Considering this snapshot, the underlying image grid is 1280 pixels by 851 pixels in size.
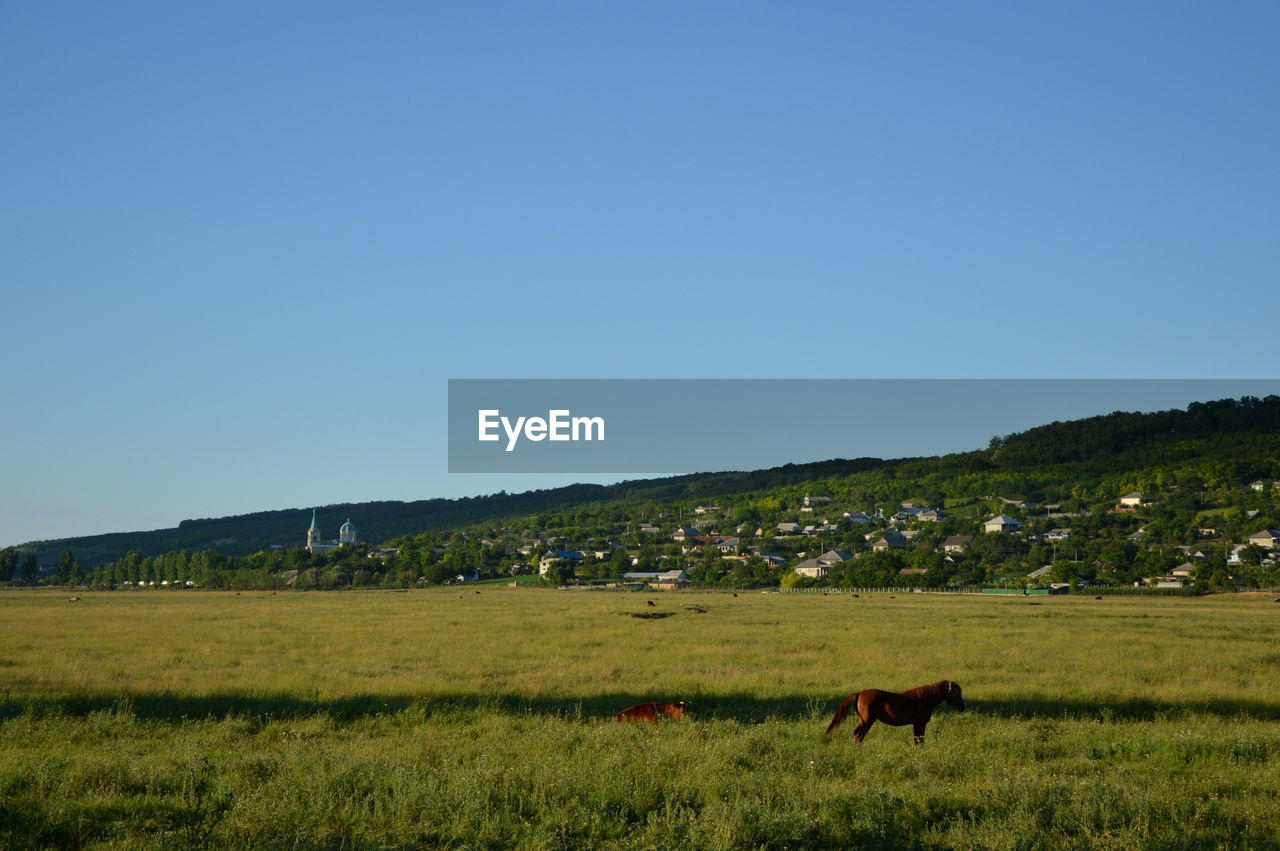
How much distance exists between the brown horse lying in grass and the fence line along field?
1.04 feet

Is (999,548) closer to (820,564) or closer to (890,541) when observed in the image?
(820,564)

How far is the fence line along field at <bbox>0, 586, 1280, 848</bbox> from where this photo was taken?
8844 mm

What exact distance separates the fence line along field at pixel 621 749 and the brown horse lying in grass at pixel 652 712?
0.32 m

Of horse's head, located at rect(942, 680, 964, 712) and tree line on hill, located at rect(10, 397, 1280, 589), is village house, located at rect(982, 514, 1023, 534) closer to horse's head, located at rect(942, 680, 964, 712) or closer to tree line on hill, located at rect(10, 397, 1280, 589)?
tree line on hill, located at rect(10, 397, 1280, 589)

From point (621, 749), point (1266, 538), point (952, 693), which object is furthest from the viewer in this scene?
point (1266, 538)

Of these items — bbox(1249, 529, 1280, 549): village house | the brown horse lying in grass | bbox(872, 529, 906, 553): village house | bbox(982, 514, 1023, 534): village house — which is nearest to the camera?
the brown horse lying in grass

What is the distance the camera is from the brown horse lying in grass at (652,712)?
49.0ft

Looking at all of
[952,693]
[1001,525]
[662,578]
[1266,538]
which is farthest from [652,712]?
[1001,525]

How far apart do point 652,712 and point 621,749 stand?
9.99 ft

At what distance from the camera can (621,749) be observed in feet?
39.5

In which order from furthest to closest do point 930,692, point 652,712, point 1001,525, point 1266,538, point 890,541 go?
Answer: point 890,541 < point 1001,525 < point 1266,538 < point 652,712 < point 930,692

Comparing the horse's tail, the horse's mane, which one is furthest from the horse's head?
the horse's tail

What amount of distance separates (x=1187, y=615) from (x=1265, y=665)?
28075 millimetres

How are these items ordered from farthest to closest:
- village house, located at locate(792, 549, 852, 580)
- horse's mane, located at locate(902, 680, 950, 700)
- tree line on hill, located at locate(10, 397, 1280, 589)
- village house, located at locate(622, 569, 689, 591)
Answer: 1. village house, located at locate(792, 549, 852, 580)
2. village house, located at locate(622, 569, 689, 591)
3. tree line on hill, located at locate(10, 397, 1280, 589)
4. horse's mane, located at locate(902, 680, 950, 700)
